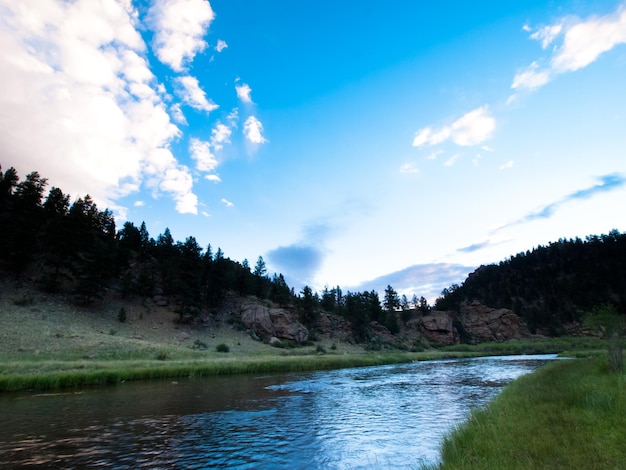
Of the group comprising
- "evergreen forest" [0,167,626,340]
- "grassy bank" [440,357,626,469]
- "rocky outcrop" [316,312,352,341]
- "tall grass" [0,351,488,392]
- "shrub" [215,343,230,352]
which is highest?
"evergreen forest" [0,167,626,340]

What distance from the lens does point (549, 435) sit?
1135cm

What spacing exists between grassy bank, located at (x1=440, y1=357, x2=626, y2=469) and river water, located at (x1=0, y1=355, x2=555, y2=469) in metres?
2.27

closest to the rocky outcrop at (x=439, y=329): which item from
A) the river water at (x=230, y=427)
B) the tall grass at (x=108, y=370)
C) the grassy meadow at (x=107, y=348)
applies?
the grassy meadow at (x=107, y=348)

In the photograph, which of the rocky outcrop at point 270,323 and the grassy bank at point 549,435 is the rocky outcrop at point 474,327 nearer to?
the rocky outcrop at point 270,323

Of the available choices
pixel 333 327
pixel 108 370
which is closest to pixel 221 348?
pixel 108 370

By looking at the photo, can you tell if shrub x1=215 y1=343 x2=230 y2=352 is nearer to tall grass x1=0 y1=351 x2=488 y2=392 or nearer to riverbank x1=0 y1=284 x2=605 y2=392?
riverbank x1=0 y1=284 x2=605 y2=392

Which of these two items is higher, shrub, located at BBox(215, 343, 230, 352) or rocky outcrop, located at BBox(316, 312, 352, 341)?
rocky outcrop, located at BBox(316, 312, 352, 341)

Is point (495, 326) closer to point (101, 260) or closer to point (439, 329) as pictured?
point (439, 329)

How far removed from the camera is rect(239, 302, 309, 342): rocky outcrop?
99.5m

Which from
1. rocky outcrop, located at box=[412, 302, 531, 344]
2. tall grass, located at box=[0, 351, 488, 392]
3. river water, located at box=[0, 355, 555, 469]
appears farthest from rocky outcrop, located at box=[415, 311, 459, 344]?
river water, located at box=[0, 355, 555, 469]

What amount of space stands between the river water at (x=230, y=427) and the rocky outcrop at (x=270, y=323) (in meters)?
68.0

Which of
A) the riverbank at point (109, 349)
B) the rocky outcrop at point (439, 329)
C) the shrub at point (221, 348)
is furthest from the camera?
the rocky outcrop at point (439, 329)

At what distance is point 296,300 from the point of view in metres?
131

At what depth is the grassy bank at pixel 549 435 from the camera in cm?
912
